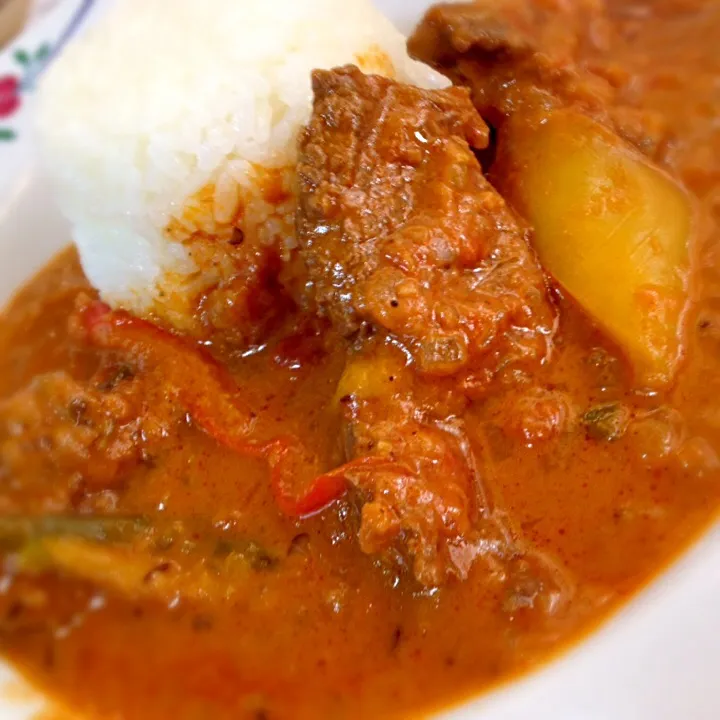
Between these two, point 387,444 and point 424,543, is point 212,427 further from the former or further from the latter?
point 424,543

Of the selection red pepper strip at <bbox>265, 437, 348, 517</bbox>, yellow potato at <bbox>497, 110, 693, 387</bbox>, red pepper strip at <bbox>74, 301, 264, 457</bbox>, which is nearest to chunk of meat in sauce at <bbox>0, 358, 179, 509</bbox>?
red pepper strip at <bbox>74, 301, 264, 457</bbox>

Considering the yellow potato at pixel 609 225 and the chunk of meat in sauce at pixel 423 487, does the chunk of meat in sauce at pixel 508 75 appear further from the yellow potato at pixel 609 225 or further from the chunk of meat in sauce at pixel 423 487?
the chunk of meat in sauce at pixel 423 487

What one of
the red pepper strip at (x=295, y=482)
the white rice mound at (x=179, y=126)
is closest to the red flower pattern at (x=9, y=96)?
the white rice mound at (x=179, y=126)

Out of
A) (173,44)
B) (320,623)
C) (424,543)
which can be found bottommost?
(320,623)

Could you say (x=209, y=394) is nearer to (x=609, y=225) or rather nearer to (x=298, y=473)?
(x=298, y=473)

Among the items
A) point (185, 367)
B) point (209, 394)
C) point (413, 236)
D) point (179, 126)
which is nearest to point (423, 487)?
point (413, 236)

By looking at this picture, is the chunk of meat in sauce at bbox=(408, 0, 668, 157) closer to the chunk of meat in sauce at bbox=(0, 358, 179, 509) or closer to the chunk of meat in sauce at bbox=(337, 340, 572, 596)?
the chunk of meat in sauce at bbox=(337, 340, 572, 596)

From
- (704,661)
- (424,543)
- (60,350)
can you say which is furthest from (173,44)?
(704,661)
